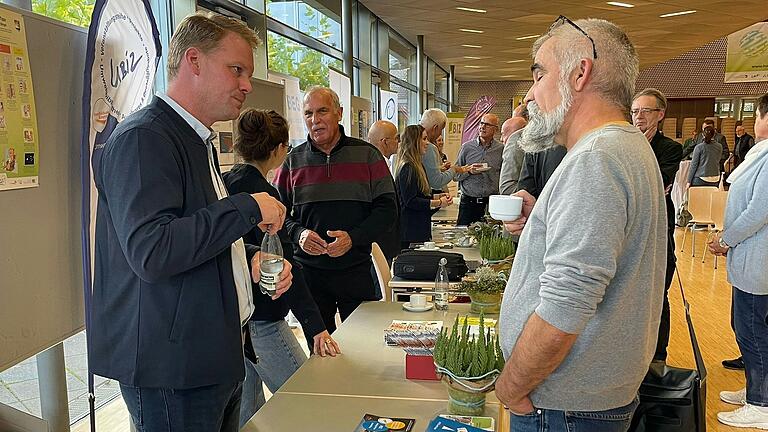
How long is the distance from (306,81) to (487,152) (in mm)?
2188

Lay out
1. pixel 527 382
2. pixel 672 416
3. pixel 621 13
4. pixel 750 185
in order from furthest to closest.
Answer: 1. pixel 621 13
2. pixel 750 185
3. pixel 672 416
4. pixel 527 382

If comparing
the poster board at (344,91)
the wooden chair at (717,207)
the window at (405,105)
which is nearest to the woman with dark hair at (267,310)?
the poster board at (344,91)

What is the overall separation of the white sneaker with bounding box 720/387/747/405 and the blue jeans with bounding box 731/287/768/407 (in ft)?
0.79

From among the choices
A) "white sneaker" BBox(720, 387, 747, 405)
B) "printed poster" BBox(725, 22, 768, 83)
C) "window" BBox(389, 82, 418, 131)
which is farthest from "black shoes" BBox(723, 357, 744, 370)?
"window" BBox(389, 82, 418, 131)

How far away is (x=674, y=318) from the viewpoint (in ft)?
17.9

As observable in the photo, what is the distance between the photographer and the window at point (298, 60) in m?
6.08

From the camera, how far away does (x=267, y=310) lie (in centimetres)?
220

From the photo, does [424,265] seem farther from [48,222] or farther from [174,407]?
[174,407]

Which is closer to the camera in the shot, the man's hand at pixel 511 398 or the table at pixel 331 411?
the man's hand at pixel 511 398

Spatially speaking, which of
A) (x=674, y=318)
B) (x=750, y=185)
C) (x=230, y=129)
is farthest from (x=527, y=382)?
(x=674, y=318)

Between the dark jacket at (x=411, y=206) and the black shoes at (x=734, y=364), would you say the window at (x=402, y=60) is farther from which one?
the black shoes at (x=734, y=364)

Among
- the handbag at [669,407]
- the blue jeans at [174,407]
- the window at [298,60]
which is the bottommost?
the handbag at [669,407]

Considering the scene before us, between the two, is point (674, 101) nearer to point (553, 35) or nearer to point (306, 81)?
point (306, 81)

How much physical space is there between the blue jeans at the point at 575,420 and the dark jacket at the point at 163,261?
2.35ft
